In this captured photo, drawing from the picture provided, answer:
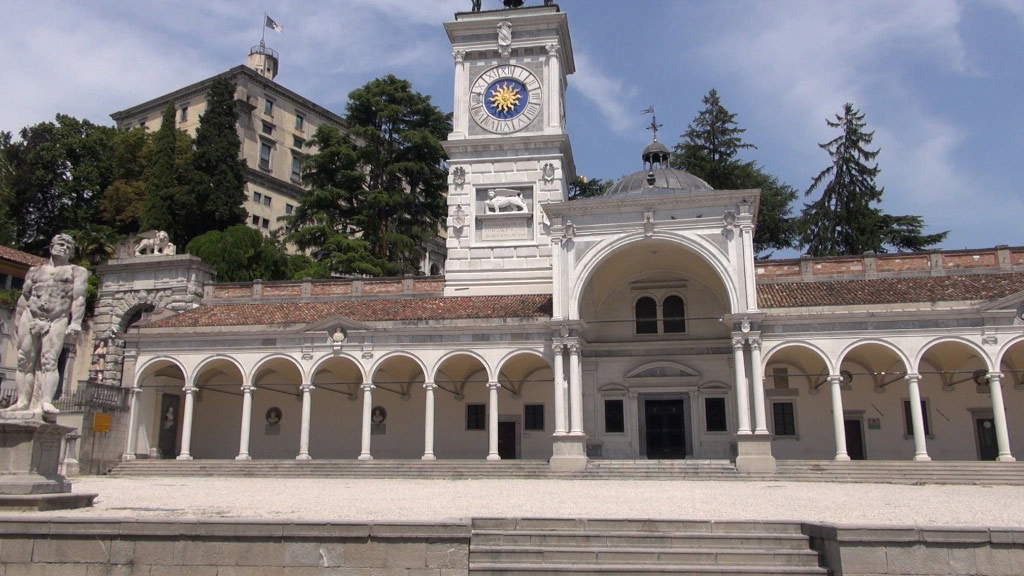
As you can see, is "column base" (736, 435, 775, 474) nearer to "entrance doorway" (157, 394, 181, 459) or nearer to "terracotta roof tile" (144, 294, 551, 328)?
"terracotta roof tile" (144, 294, 551, 328)

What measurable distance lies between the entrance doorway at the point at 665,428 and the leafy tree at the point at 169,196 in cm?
2722

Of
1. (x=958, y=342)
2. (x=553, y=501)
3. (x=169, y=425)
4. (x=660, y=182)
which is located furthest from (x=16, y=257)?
(x=958, y=342)

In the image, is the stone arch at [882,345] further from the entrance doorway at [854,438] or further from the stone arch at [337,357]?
the stone arch at [337,357]

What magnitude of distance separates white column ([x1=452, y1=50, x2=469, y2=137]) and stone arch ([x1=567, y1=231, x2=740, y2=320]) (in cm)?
1014

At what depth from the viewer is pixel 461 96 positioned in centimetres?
3491

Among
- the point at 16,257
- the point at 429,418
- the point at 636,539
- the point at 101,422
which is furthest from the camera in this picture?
the point at 16,257

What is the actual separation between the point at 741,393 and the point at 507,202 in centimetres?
1277

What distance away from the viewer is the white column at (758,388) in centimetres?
2519

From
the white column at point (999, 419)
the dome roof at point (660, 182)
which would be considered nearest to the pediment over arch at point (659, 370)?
the dome roof at point (660, 182)

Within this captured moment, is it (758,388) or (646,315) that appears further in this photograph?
(646,315)

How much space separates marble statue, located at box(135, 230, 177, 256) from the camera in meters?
36.3

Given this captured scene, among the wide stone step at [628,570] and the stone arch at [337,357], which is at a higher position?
the stone arch at [337,357]

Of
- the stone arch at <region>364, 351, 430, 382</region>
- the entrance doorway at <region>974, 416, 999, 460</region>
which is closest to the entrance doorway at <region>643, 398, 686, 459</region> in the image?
the stone arch at <region>364, 351, 430, 382</region>

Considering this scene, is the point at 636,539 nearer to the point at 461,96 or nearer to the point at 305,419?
the point at 305,419
